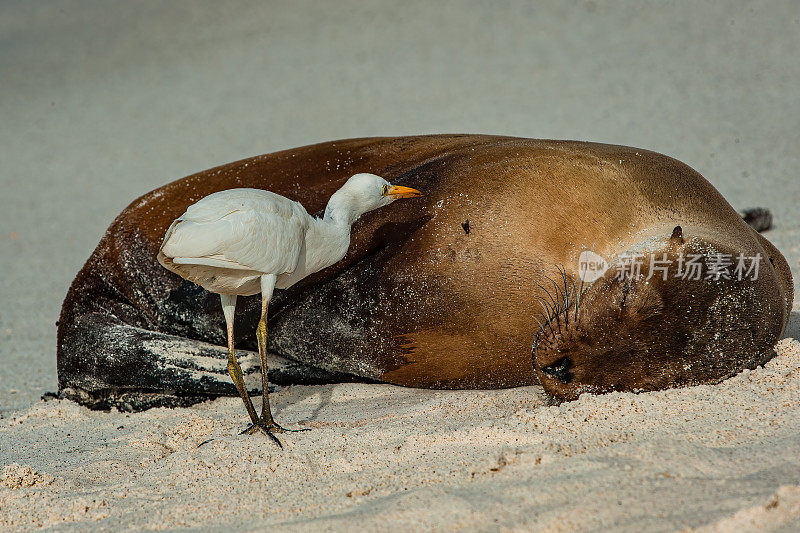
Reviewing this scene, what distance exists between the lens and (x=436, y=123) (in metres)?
8.12

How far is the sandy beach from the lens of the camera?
2.18 meters

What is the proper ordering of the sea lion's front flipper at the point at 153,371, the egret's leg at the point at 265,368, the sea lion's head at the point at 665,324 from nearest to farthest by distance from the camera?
the sea lion's head at the point at 665,324 → the egret's leg at the point at 265,368 → the sea lion's front flipper at the point at 153,371

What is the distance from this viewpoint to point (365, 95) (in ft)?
30.0

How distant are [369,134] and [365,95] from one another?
115 cm

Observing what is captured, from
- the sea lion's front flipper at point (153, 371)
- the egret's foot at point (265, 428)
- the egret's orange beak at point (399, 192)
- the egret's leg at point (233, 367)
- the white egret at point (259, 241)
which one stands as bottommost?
the sea lion's front flipper at point (153, 371)

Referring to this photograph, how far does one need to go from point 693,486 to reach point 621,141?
18.8ft

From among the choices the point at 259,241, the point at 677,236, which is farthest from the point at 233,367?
the point at 677,236

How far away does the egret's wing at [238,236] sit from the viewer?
8.77ft

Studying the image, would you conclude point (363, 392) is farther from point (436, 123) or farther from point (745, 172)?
point (436, 123)

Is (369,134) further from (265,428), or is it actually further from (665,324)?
(665,324)

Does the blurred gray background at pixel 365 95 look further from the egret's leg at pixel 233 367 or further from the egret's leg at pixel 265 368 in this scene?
the egret's leg at pixel 265 368

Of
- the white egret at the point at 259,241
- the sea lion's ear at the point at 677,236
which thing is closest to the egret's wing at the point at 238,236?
the white egret at the point at 259,241

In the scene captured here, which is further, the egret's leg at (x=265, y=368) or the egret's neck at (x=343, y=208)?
the egret's neck at (x=343, y=208)

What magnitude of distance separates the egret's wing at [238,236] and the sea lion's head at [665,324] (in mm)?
897
